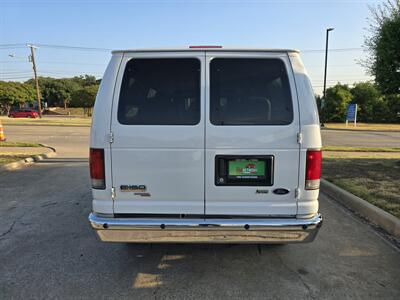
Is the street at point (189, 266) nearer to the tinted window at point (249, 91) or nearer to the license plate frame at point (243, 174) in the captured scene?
the license plate frame at point (243, 174)

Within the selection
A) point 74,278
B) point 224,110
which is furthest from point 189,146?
point 74,278

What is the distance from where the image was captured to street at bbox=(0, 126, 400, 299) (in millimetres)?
3109

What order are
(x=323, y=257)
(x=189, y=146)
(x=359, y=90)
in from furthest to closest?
(x=359, y=90) → (x=323, y=257) → (x=189, y=146)

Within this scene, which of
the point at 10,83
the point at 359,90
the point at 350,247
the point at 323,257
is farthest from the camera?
the point at 10,83

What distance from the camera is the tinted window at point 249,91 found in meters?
3.07

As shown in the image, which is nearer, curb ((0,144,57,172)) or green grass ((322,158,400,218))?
green grass ((322,158,400,218))

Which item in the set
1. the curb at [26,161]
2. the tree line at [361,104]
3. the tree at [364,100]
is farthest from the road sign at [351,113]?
the curb at [26,161]

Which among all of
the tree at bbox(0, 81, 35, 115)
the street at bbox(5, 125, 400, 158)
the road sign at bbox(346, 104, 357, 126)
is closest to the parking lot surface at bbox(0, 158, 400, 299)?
the street at bbox(5, 125, 400, 158)

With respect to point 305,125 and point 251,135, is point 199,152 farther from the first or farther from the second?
point 305,125

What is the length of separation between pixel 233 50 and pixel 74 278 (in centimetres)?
274

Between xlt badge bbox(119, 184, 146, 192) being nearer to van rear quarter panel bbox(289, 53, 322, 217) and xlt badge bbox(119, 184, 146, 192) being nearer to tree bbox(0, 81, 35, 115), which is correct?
van rear quarter panel bbox(289, 53, 322, 217)

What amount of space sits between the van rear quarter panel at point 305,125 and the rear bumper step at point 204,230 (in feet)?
0.52

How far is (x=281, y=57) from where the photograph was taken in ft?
10.2

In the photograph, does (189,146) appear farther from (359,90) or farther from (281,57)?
(359,90)
